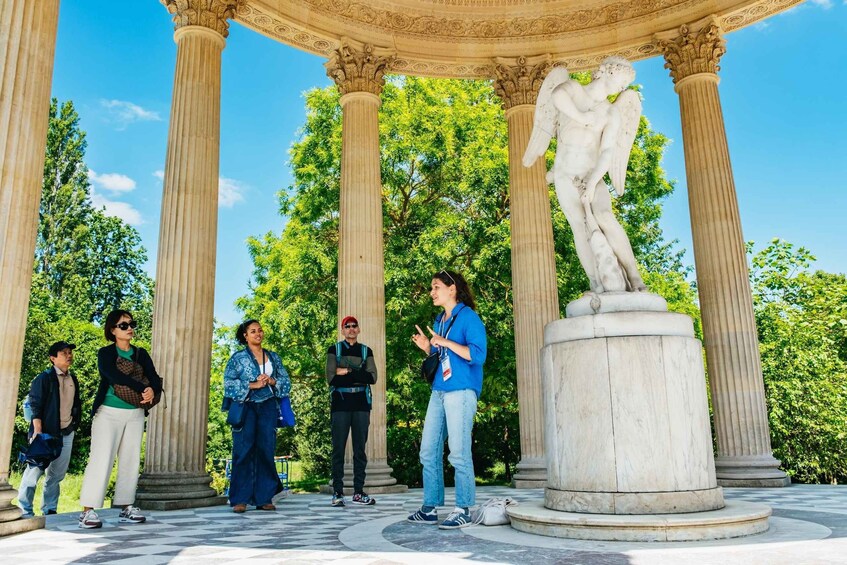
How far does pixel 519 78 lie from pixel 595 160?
58.8 ft

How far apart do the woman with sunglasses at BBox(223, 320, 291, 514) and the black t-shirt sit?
1.39 metres

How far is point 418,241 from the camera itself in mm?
39562

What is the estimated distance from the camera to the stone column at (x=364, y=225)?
980 inches

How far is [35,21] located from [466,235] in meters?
28.0

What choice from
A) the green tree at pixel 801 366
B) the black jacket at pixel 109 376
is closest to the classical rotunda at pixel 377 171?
the black jacket at pixel 109 376

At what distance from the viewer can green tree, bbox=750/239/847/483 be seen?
1547 inches

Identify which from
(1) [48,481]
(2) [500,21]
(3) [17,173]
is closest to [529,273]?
(2) [500,21]

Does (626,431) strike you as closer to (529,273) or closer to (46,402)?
(46,402)

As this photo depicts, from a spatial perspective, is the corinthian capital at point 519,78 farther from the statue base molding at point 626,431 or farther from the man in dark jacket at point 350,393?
the statue base molding at point 626,431

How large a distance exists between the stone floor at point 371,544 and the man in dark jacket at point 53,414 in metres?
2.11

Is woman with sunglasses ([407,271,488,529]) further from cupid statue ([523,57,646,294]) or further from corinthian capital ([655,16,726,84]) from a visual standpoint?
corinthian capital ([655,16,726,84])

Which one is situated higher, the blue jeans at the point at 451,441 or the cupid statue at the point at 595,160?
the cupid statue at the point at 595,160

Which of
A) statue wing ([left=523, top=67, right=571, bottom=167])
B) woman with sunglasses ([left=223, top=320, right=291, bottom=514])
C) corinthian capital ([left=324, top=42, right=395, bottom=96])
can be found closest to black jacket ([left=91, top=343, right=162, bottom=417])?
woman with sunglasses ([left=223, top=320, right=291, bottom=514])

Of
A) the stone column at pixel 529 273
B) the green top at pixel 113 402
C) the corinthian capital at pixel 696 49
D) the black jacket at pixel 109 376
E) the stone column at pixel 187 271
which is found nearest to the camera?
the black jacket at pixel 109 376
